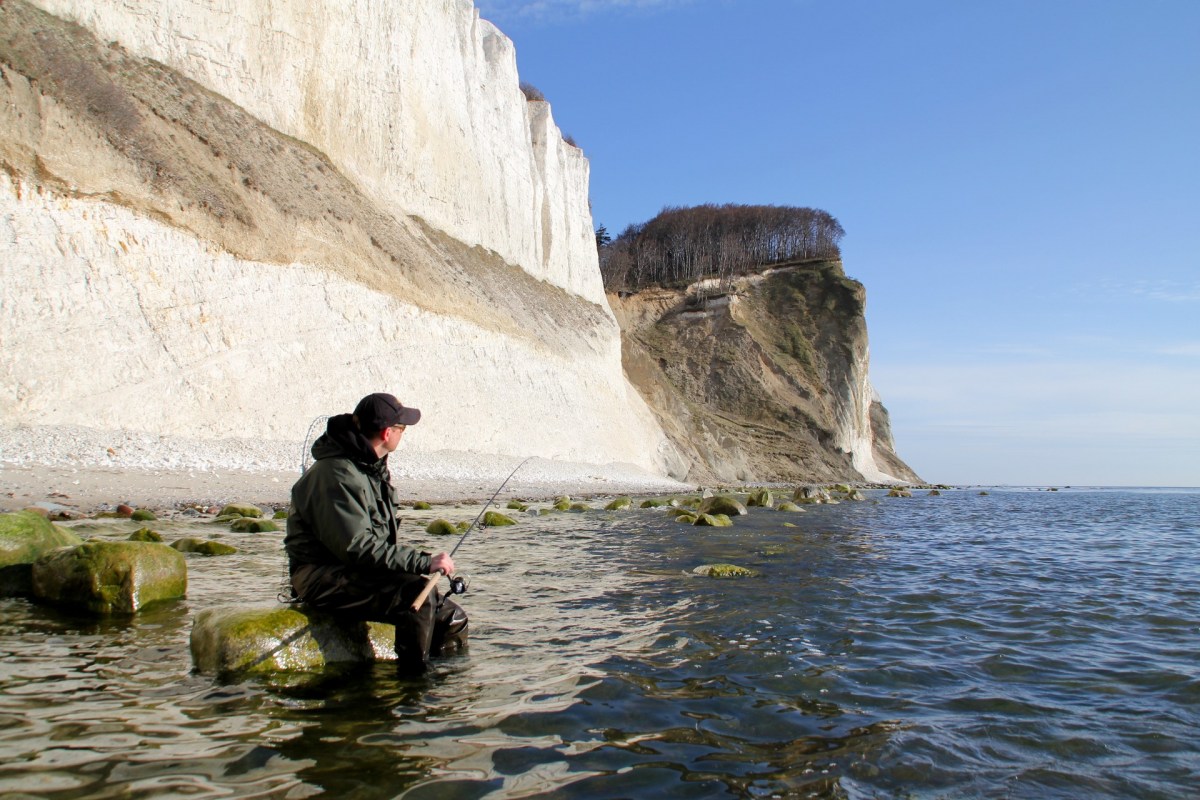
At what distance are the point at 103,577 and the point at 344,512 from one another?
3240mm

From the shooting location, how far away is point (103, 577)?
664 centimetres

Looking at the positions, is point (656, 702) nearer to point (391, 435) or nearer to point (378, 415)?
point (391, 435)

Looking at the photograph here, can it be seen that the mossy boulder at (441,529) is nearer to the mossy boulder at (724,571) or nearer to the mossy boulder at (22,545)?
the mossy boulder at (724,571)

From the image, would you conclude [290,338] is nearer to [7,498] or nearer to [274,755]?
[7,498]

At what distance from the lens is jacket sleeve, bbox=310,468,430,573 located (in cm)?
495

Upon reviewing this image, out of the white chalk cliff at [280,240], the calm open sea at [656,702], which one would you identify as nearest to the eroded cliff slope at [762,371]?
the white chalk cliff at [280,240]

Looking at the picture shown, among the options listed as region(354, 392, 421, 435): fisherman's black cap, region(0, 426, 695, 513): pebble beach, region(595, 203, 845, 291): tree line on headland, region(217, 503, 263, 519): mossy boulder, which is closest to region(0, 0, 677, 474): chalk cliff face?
region(0, 426, 695, 513): pebble beach

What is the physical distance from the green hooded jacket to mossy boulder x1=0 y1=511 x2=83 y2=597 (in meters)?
3.79

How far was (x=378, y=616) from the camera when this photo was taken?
5320 millimetres

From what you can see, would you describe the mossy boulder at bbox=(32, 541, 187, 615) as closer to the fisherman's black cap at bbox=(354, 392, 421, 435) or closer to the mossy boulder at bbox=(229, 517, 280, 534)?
the fisherman's black cap at bbox=(354, 392, 421, 435)

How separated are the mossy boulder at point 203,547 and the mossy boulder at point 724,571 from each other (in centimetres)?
619

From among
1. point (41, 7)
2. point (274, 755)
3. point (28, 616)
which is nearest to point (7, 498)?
point (28, 616)

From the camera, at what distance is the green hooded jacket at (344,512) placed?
4957 millimetres

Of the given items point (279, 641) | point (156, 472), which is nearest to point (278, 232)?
point (156, 472)
